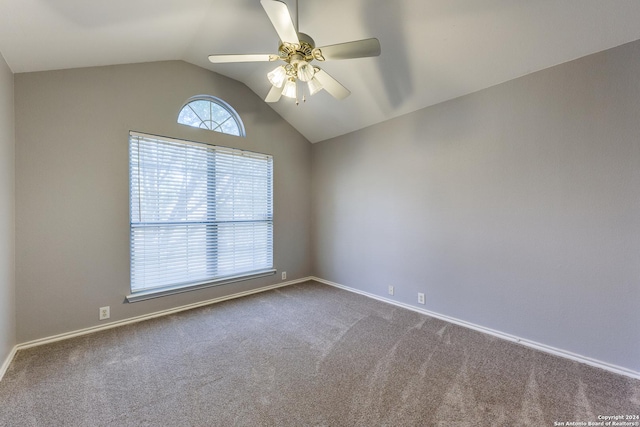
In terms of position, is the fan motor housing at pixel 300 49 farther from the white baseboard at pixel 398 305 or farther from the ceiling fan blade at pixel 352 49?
the white baseboard at pixel 398 305

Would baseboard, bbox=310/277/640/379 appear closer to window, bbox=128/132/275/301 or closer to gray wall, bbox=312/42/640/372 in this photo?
gray wall, bbox=312/42/640/372

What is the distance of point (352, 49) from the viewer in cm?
179

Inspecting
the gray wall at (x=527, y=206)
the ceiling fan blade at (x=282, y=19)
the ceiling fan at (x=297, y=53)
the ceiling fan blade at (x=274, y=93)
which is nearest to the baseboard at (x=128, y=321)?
the gray wall at (x=527, y=206)

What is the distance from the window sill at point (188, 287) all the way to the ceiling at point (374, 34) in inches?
90.8

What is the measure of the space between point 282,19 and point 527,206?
99.3 inches

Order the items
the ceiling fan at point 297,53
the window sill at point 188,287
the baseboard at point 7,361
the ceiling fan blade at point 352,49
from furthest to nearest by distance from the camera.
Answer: the window sill at point 188,287
the baseboard at point 7,361
the ceiling fan blade at point 352,49
the ceiling fan at point 297,53

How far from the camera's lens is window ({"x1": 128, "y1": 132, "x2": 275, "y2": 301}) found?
2.95 meters

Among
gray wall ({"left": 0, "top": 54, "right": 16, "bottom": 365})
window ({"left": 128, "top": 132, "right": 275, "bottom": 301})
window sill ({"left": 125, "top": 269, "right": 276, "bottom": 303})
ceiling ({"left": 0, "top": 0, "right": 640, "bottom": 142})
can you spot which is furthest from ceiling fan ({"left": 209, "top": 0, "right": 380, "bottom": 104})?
window sill ({"left": 125, "top": 269, "right": 276, "bottom": 303})

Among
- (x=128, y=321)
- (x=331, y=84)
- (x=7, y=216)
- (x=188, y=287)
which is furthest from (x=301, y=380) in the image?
(x=7, y=216)

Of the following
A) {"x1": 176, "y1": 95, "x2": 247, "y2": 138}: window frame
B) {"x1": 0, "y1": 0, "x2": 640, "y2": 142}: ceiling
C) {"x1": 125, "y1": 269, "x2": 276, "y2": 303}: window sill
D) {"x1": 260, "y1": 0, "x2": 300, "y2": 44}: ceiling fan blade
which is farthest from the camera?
{"x1": 176, "y1": 95, "x2": 247, "y2": 138}: window frame

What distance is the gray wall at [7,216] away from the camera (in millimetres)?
2033

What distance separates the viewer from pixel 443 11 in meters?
2.04

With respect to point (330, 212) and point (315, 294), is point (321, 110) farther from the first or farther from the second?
point (315, 294)

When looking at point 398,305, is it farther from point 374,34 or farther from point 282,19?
point 282,19
